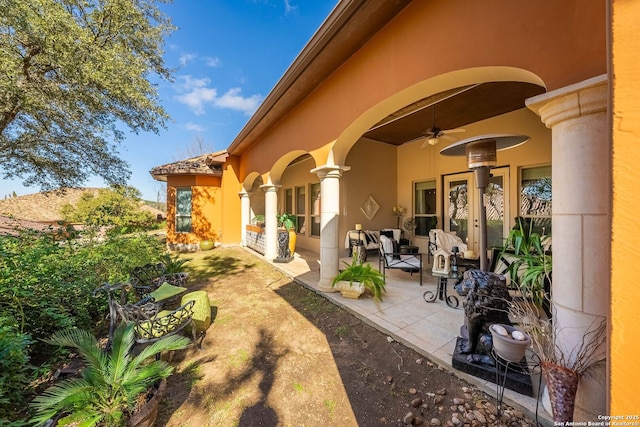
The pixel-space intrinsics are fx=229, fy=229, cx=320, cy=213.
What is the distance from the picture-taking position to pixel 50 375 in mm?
2223

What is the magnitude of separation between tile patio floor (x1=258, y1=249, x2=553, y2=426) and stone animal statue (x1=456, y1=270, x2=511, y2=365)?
241mm

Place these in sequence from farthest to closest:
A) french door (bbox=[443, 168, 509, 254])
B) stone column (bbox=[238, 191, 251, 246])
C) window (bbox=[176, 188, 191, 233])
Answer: stone column (bbox=[238, 191, 251, 246]), window (bbox=[176, 188, 191, 233]), french door (bbox=[443, 168, 509, 254])

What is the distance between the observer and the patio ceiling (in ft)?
14.6

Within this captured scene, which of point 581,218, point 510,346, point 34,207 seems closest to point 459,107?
point 581,218

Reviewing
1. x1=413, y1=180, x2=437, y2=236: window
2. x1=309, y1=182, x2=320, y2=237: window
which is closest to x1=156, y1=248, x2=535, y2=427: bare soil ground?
x1=413, y1=180, x2=437, y2=236: window

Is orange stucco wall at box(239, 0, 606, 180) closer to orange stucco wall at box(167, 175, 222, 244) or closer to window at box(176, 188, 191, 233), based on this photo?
orange stucco wall at box(167, 175, 222, 244)

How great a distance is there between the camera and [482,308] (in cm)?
213

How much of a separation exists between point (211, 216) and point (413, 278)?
798 cm

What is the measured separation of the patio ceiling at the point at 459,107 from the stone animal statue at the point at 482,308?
3.87 meters

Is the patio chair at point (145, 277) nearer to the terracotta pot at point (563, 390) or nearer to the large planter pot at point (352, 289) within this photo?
the large planter pot at point (352, 289)

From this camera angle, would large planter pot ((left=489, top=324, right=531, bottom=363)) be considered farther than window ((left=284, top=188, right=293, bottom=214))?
No

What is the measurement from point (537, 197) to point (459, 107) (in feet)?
8.89

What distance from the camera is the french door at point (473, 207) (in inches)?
227

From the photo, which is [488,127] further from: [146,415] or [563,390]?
[146,415]
